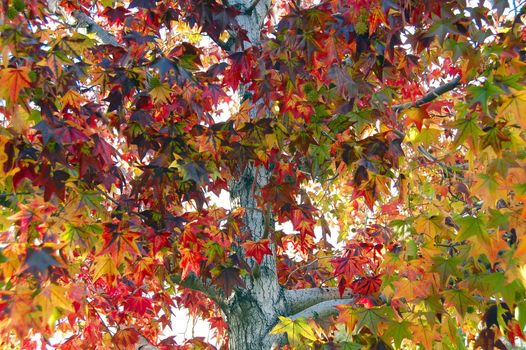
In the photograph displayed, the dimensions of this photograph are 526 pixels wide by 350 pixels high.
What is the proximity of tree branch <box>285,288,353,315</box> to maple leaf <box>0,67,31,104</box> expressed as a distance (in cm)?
262

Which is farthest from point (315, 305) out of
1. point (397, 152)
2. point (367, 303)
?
point (397, 152)

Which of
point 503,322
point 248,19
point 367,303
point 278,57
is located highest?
point 248,19

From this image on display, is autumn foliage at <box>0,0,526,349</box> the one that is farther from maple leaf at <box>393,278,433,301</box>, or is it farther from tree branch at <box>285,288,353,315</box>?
tree branch at <box>285,288,353,315</box>

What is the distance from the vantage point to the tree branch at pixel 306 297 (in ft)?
14.2

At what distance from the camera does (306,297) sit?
4.40 metres

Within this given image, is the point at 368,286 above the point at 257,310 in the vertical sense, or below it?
below

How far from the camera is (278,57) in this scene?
336 centimetres

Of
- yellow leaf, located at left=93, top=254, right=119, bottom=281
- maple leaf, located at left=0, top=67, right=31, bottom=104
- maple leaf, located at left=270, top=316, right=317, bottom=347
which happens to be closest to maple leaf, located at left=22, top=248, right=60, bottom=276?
yellow leaf, located at left=93, top=254, right=119, bottom=281

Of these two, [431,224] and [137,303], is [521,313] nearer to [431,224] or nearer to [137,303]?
[431,224]

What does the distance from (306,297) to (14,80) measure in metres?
2.73

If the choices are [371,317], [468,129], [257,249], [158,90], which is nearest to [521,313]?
[371,317]

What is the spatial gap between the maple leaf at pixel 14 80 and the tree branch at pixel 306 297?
8.61 feet

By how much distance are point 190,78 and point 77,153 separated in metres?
0.79

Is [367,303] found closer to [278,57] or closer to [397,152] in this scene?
[397,152]
